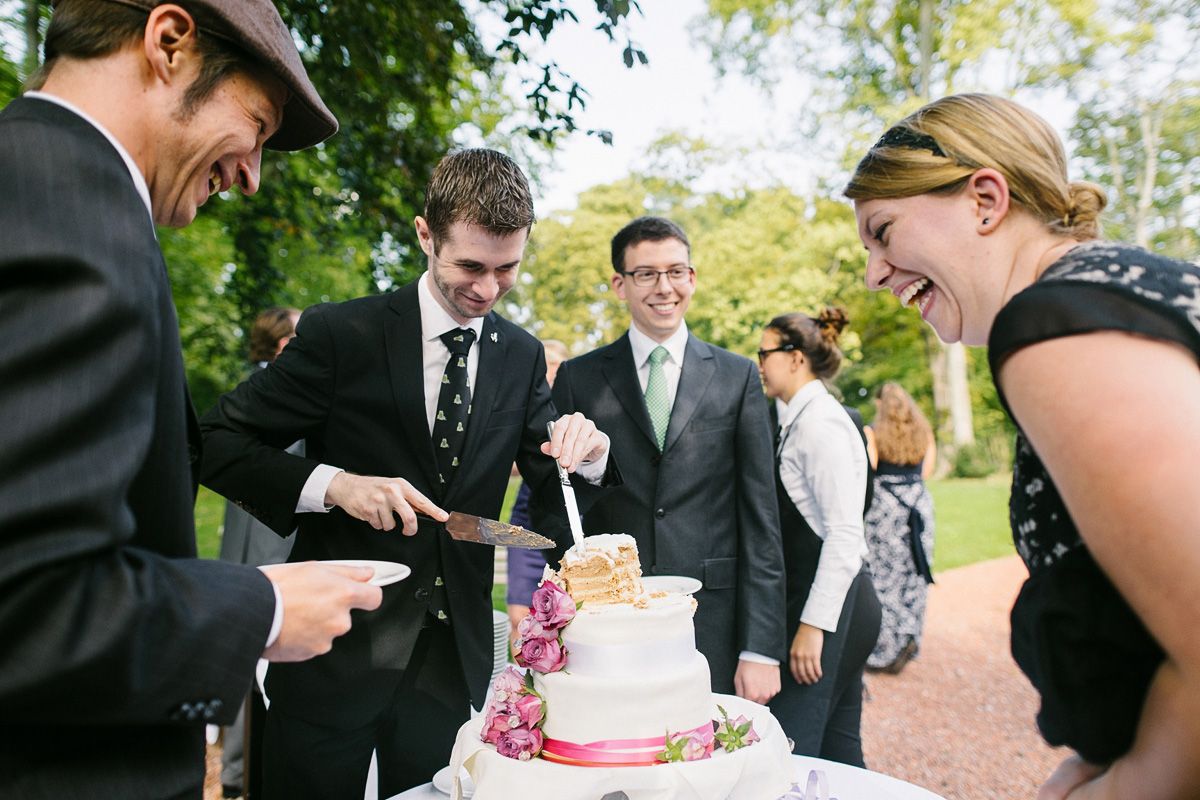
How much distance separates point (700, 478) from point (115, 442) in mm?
2591

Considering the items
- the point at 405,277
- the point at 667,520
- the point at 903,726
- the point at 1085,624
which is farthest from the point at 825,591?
the point at 405,277

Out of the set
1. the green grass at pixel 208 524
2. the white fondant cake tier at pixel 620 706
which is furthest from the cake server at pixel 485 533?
the green grass at pixel 208 524

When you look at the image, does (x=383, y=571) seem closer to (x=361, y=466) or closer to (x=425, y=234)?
(x=361, y=466)

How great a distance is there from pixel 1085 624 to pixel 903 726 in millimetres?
6310

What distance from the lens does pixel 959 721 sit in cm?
694

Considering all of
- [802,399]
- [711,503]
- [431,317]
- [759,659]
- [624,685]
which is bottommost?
[759,659]

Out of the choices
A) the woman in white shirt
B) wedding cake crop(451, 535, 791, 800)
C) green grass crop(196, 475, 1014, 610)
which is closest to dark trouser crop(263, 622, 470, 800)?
wedding cake crop(451, 535, 791, 800)

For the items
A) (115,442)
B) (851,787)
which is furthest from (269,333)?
(115,442)

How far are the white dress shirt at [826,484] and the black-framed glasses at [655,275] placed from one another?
88 centimetres

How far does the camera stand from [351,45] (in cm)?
586

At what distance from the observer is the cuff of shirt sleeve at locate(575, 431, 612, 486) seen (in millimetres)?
3018

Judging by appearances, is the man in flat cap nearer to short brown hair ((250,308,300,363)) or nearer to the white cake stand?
the white cake stand

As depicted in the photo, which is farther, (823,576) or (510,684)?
(823,576)

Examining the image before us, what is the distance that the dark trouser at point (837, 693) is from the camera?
11.9 feet
